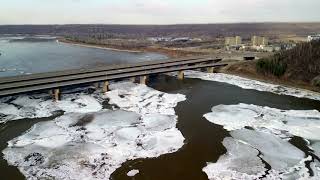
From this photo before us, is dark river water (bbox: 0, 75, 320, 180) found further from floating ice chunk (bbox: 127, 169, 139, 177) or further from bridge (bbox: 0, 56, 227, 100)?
bridge (bbox: 0, 56, 227, 100)

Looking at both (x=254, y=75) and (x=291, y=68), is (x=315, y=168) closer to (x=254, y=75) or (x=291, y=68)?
(x=291, y=68)

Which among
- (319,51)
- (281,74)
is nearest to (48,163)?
(281,74)

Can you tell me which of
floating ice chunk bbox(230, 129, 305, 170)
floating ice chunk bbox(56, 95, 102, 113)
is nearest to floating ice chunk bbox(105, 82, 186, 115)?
floating ice chunk bbox(56, 95, 102, 113)

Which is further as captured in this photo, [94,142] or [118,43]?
[118,43]

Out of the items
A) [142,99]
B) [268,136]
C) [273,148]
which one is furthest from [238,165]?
[142,99]

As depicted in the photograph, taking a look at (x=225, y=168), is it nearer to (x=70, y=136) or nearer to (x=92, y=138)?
(x=92, y=138)

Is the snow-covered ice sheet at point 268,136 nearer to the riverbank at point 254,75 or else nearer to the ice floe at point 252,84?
the ice floe at point 252,84
